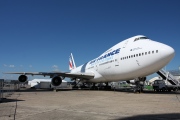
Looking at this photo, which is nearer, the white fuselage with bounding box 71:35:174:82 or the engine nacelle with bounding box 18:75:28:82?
the white fuselage with bounding box 71:35:174:82

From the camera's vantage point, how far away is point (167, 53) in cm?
1781

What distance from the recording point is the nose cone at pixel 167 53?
17828 mm

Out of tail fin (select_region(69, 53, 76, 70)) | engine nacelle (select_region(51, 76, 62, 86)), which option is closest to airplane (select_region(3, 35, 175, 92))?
engine nacelle (select_region(51, 76, 62, 86))

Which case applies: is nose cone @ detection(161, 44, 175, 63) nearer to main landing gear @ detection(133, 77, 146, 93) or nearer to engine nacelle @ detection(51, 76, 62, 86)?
main landing gear @ detection(133, 77, 146, 93)

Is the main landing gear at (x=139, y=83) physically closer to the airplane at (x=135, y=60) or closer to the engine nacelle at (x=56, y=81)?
the airplane at (x=135, y=60)

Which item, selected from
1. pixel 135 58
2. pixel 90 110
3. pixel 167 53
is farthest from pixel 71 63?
pixel 90 110

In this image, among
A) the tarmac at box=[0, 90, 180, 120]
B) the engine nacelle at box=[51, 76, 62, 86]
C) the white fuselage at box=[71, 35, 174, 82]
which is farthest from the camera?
the engine nacelle at box=[51, 76, 62, 86]

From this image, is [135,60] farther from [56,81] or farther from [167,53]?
[56,81]

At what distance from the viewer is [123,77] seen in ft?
73.8

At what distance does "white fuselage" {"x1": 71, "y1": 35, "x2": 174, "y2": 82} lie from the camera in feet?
59.7

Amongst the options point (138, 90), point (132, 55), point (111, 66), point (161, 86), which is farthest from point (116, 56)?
point (161, 86)

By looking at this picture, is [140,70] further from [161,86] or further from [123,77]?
[161,86]

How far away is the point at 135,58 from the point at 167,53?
10.8 ft

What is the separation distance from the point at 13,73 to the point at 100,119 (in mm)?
29622
